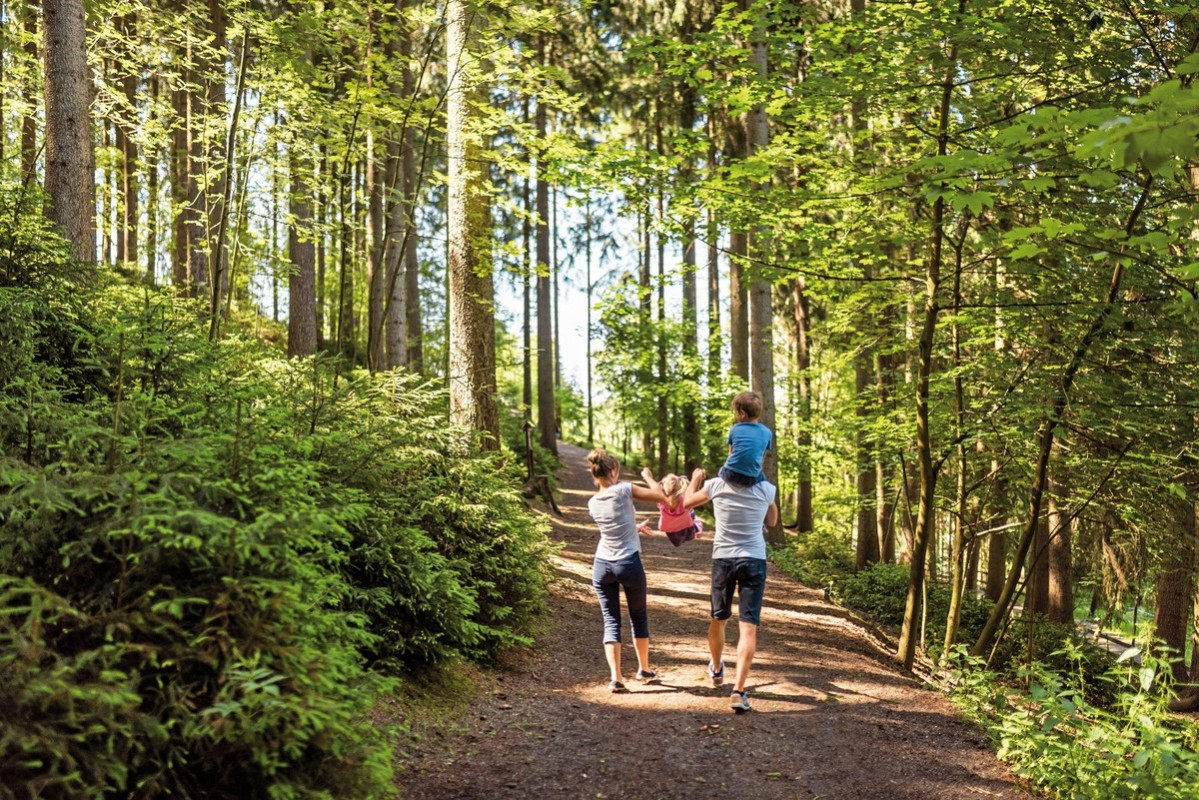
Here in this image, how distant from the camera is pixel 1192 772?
428 centimetres

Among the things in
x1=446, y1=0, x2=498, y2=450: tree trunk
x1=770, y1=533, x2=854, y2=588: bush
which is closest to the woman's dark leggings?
x1=446, y1=0, x2=498, y2=450: tree trunk

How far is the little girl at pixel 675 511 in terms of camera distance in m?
5.76

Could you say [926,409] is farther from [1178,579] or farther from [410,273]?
[410,273]

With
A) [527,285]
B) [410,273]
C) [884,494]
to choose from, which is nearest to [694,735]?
[884,494]

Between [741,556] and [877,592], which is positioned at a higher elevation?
[741,556]

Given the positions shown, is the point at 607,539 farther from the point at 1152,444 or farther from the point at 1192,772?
the point at 1152,444

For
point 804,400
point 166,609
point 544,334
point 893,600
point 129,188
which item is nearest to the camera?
point 166,609

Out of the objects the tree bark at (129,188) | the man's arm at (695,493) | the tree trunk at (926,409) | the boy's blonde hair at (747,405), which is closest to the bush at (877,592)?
the tree trunk at (926,409)

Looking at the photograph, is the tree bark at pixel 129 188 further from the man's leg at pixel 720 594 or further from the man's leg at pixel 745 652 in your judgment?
the man's leg at pixel 745 652

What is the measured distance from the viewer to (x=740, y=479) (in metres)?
5.62

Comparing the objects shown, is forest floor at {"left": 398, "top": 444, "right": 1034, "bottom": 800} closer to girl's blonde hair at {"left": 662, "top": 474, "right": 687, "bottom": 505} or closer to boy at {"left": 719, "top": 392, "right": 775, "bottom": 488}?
girl's blonde hair at {"left": 662, "top": 474, "right": 687, "bottom": 505}

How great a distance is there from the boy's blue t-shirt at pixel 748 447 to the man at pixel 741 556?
134 millimetres

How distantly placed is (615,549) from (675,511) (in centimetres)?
61

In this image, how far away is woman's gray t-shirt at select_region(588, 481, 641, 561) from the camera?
568cm
